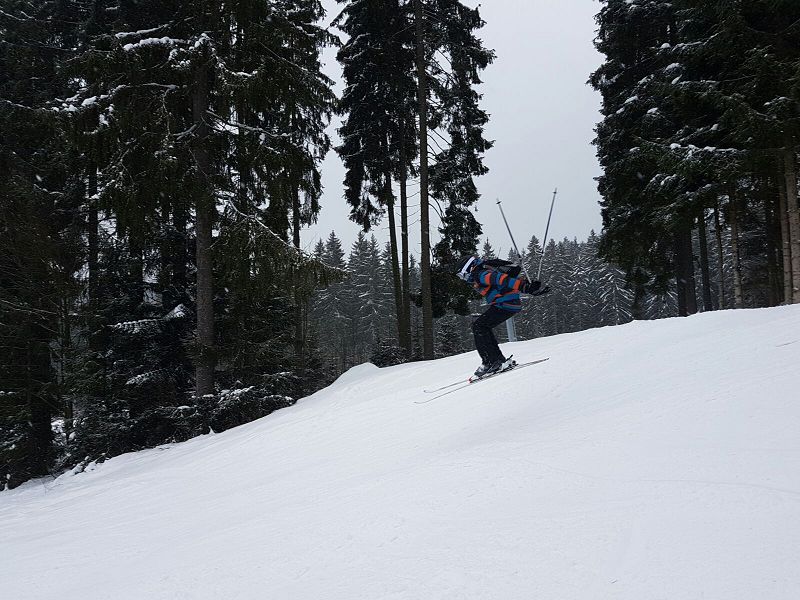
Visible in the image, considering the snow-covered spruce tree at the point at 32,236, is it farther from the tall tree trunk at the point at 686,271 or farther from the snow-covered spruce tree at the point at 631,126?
the tall tree trunk at the point at 686,271

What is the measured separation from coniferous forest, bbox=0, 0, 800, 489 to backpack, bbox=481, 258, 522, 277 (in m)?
1.62

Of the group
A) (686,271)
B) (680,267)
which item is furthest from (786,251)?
(680,267)

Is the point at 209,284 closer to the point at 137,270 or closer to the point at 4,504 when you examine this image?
the point at 137,270

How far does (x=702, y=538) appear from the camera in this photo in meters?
2.52

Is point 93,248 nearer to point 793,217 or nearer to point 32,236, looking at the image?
point 32,236

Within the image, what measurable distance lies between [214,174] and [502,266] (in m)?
7.77

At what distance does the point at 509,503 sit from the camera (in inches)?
131

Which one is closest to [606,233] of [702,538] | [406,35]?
[406,35]

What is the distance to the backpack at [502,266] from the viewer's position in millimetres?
7977

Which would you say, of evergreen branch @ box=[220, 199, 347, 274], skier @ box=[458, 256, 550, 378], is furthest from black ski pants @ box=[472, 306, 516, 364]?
evergreen branch @ box=[220, 199, 347, 274]

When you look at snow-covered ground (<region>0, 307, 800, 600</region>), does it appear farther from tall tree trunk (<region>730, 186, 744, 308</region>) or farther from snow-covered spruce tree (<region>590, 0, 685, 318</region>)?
snow-covered spruce tree (<region>590, 0, 685, 318</region>)

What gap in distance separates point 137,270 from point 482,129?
13.2 metres

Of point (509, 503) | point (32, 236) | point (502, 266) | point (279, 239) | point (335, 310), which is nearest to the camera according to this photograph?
point (509, 503)

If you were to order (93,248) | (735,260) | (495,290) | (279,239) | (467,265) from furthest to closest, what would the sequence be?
1. (735,260)
2. (93,248)
3. (279,239)
4. (495,290)
5. (467,265)
